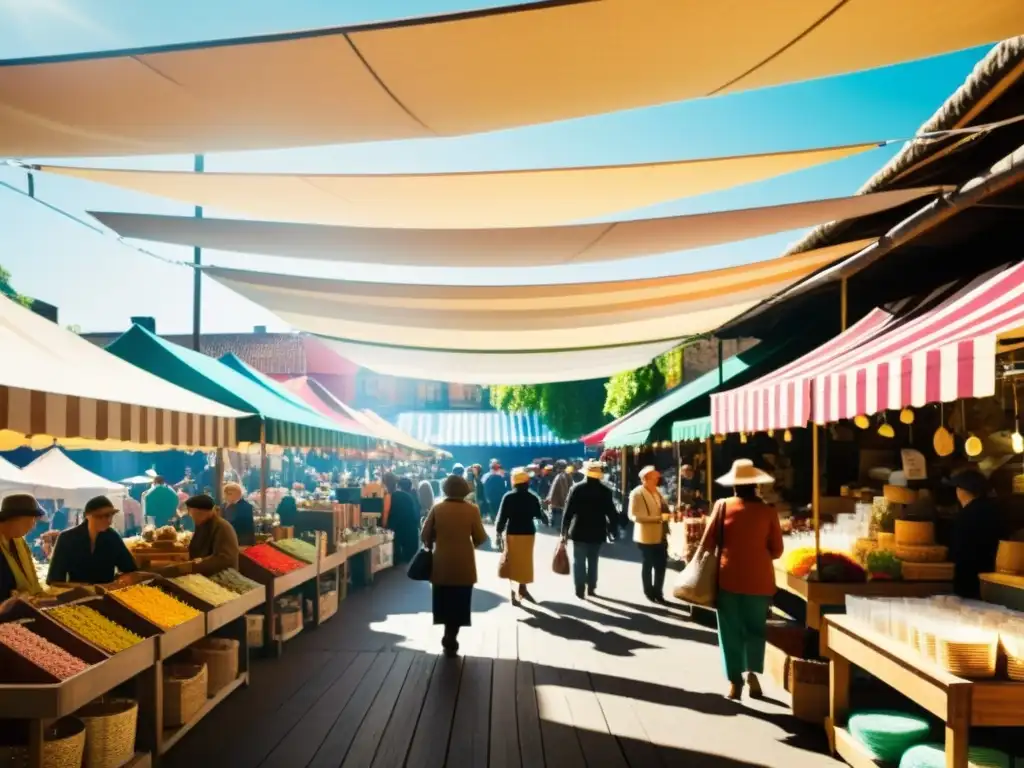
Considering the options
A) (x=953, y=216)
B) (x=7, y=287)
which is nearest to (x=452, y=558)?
(x=953, y=216)

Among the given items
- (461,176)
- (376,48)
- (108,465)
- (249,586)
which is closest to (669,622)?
(249,586)

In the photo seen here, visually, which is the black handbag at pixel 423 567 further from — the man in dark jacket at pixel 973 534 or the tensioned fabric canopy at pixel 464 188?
the man in dark jacket at pixel 973 534

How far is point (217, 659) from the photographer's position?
586 centimetres

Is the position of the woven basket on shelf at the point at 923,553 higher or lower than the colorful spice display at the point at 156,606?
higher

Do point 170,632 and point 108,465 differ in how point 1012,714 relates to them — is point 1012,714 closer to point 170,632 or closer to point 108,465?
point 170,632

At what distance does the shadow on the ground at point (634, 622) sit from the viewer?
26.4 feet

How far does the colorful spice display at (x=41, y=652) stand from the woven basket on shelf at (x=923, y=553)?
5.09m

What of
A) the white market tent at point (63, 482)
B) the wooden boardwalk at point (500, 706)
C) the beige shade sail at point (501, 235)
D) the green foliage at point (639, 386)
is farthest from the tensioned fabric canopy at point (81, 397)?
the green foliage at point (639, 386)

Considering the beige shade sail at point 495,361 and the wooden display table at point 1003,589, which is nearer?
the wooden display table at point 1003,589

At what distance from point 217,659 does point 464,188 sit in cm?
360

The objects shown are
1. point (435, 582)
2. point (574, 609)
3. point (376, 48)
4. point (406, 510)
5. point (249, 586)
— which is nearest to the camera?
point (376, 48)

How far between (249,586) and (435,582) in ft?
4.96

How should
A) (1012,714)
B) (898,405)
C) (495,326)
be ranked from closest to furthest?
(1012,714) < (898,405) < (495,326)

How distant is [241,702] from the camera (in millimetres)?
5910
